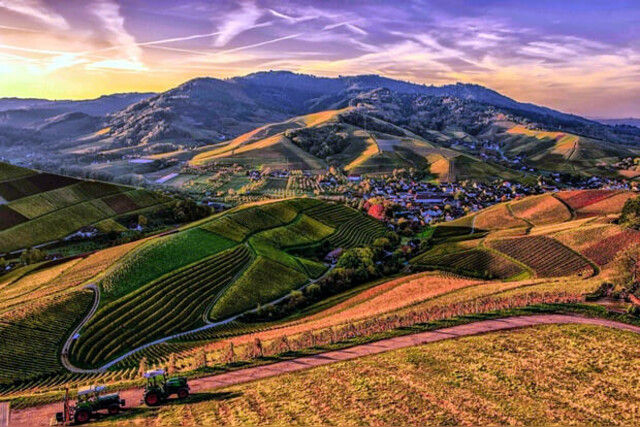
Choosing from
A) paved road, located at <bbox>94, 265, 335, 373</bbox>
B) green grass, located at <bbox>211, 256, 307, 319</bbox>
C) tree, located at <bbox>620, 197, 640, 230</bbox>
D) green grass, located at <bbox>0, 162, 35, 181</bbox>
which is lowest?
paved road, located at <bbox>94, 265, 335, 373</bbox>

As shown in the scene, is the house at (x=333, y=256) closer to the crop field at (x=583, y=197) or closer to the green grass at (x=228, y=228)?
the green grass at (x=228, y=228)

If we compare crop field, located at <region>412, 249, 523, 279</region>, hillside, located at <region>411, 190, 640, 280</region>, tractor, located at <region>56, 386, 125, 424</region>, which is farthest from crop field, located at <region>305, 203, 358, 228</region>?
tractor, located at <region>56, 386, 125, 424</region>

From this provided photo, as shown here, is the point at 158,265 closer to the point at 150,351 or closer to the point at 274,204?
the point at 150,351

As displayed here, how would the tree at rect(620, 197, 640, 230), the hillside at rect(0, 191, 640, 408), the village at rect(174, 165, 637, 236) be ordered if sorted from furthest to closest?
the village at rect(174, 165, 637, 236) < the tree at rect(620, 197, 640, 230) < the hillside at rect(0, 191, 640, 408)

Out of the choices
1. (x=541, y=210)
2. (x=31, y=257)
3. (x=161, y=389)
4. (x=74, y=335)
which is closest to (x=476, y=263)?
(x=541, y=210)

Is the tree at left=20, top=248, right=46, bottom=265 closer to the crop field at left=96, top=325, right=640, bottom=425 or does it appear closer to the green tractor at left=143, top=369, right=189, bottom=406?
the green tractor at left=143, top=369, right=189, bottom=406

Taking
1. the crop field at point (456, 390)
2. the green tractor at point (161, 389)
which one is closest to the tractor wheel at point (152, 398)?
the green tractor at point (161, 389)

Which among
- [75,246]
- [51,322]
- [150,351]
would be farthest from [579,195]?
[75,246]
